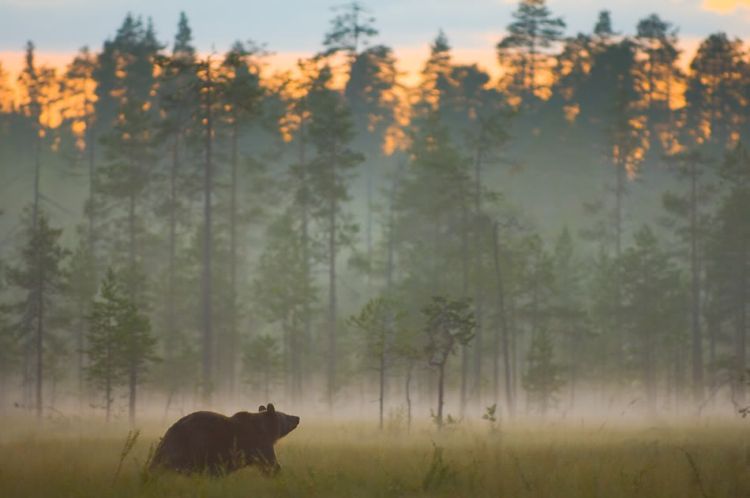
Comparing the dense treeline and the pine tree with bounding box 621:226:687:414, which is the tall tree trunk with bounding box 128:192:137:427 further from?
the pine tree with bounding box 621:226:687:414

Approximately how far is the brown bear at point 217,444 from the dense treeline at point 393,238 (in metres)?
13.0

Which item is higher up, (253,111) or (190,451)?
(253,111)

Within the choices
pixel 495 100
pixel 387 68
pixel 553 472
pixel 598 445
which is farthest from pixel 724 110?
pixel 553 472

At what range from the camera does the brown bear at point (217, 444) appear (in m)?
11.9

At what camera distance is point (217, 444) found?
1220 centimetres

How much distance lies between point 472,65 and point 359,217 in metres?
16.5

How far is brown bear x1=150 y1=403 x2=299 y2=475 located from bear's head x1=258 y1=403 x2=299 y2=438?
13mm

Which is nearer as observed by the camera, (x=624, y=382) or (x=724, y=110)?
(x=624, y=382)

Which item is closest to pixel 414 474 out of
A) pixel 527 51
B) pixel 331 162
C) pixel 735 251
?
pixel 331 162

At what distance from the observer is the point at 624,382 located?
48094mm

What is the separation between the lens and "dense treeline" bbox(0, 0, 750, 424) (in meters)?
38.9

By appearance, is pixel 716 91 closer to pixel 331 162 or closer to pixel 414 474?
pixel 331 162

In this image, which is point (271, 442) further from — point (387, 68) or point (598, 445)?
point (387, 68)

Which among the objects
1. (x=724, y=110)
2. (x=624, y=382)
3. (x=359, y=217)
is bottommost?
(x=624, y=382)
